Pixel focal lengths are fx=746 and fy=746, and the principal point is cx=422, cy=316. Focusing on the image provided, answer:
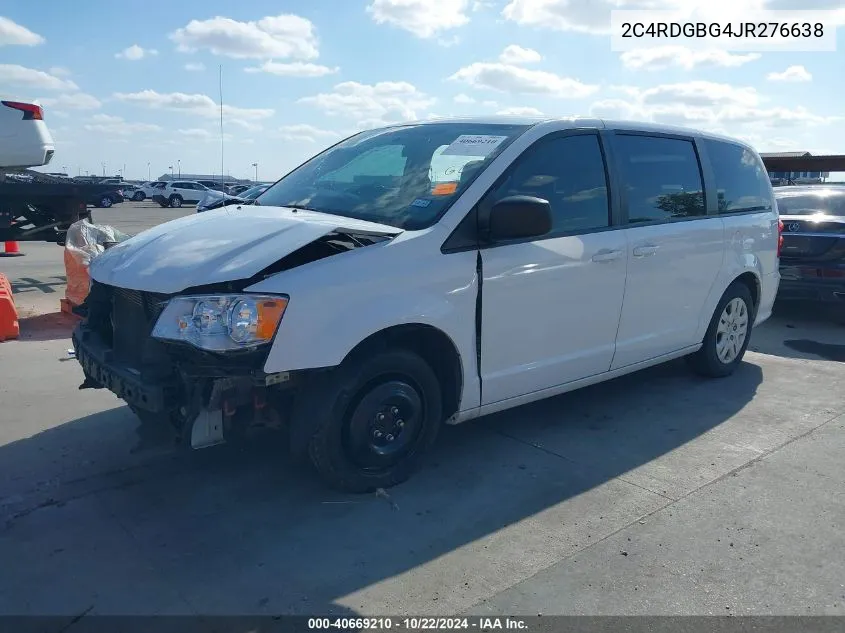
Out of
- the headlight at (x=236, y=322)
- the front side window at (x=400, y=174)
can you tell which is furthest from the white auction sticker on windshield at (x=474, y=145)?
the headlight at (x=236, y=322)

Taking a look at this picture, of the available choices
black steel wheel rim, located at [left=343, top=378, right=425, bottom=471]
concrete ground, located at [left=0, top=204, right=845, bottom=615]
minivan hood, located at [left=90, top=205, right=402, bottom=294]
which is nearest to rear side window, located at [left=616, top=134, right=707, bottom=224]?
concrete ground, located at [left=0, top=204, right=845, bottom=615]

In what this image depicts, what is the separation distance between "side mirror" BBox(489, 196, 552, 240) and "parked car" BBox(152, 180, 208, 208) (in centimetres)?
4316

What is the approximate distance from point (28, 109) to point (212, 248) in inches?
347

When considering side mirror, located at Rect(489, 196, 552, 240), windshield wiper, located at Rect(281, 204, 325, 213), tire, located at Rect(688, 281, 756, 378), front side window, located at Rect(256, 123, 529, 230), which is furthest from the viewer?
tire, located at Rect(688, 281, 756, 378)

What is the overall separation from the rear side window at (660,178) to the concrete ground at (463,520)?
55.6 inches

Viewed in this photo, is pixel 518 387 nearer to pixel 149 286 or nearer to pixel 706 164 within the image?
pixel 149 286

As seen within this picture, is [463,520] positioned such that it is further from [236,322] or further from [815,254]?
[815,254]

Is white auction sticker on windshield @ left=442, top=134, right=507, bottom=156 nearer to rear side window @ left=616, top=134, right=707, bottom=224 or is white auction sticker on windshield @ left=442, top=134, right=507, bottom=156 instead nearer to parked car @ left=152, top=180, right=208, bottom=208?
rear side window @ left=616, top=134, right=707, bottom=224

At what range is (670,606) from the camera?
294cm

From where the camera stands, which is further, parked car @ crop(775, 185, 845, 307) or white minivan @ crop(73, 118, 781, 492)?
parked car @ crop(775, 185, 845, 307)

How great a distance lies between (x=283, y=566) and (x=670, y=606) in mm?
1586

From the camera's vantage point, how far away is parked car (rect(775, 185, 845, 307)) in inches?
314

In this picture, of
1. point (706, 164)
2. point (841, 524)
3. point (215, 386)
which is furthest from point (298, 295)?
point (706, 164)

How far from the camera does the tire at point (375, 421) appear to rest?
3.52m
